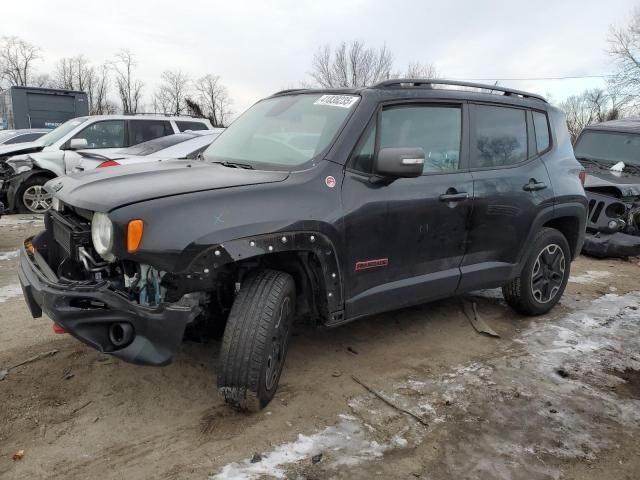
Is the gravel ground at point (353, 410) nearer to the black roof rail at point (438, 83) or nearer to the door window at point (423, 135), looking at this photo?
the door window at point (423, 135)

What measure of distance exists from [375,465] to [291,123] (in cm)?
228

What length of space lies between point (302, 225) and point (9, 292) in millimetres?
3700

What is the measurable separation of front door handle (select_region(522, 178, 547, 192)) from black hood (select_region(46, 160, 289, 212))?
7.12 ft

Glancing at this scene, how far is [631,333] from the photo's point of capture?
4.53 m

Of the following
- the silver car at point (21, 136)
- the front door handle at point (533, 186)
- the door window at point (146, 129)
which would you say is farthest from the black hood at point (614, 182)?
the silver car at point (21, 136)

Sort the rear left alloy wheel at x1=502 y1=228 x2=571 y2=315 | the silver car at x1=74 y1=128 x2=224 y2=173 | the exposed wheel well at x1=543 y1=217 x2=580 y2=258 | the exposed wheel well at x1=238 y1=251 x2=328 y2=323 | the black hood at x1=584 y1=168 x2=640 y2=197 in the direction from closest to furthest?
the exposed wheel well at x1=238 y1=251 x2=328 y2=323, the rear left alloy wheel at x1=502 y1=228 x2=571 y2=315, the exposed wheel well at x1=543 y1=217 x2=580 y2=258, the silver car at x1=74 y1=128 x2=224 y2=173, the black hood at x1=584 y1=168 x2=640 y2=197

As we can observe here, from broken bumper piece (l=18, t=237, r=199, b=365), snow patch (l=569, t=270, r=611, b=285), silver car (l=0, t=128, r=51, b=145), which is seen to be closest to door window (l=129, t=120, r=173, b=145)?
silver car (l=0, t=128, r=51, b=145)

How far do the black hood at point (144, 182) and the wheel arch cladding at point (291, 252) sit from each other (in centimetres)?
35

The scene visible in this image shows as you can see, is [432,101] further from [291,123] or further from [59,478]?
[59,478]

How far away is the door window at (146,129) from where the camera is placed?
989 cm

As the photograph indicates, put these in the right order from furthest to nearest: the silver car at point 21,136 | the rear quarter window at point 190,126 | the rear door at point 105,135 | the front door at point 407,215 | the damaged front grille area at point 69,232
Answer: the silver car at point 21,136, the rear quarter window at point 190,126, the rear door at point 105,135, the front door at point 407,215, the damaged front grille area at point 69,232

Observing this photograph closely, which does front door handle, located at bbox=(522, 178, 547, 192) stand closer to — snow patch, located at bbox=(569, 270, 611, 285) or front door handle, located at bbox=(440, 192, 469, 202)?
front door handle, located at bbox=(440, 192, 469, 202)

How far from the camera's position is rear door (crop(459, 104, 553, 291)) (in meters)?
3.98

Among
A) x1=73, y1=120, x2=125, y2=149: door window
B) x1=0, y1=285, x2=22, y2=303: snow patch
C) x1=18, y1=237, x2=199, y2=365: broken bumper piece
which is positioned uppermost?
x1=73, y1=120, x2=125, y2=149: door window
